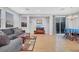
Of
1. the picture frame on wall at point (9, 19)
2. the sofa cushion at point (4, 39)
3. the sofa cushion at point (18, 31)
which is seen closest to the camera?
the sofa cushion at point (4, 39)

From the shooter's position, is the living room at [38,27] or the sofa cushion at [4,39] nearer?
the sofa cushion at [4,39]

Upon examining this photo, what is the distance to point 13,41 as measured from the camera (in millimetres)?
3359

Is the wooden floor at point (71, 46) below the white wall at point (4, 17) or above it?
below


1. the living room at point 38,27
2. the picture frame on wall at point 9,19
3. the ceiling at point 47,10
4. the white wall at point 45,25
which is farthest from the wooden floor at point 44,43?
the picture frame on wall at point 9,19

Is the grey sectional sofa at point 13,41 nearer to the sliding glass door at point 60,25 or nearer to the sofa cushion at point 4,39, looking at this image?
the sofa cushion at point 4,39

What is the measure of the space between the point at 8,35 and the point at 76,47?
1789mm

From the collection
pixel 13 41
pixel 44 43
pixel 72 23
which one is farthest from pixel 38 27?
pixel 72 23

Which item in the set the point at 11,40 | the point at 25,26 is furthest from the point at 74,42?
the point at 11,40

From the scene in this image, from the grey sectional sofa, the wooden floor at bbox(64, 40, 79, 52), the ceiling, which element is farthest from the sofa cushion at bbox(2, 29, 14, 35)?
the wooden floor at bbox(64, 40, 79, 52)

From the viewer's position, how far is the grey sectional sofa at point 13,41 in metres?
3.25

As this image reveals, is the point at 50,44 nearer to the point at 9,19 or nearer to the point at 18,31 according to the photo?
the point at 18,31

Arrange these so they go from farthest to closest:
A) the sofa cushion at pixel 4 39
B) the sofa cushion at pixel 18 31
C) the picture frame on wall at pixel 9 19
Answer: the sofa cushion at pixel 18 31, the picture frame on wall at pixel 9 19, the sofa cushion at pixel 4 39

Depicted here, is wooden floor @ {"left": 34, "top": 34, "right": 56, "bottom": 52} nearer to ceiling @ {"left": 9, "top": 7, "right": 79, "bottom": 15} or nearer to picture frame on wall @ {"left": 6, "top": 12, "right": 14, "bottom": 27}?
ceiling @ {"left": 9, "top": 7, "right": 79, "bottom": 15}

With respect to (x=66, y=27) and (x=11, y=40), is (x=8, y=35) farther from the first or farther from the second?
(x=66, y=27)
